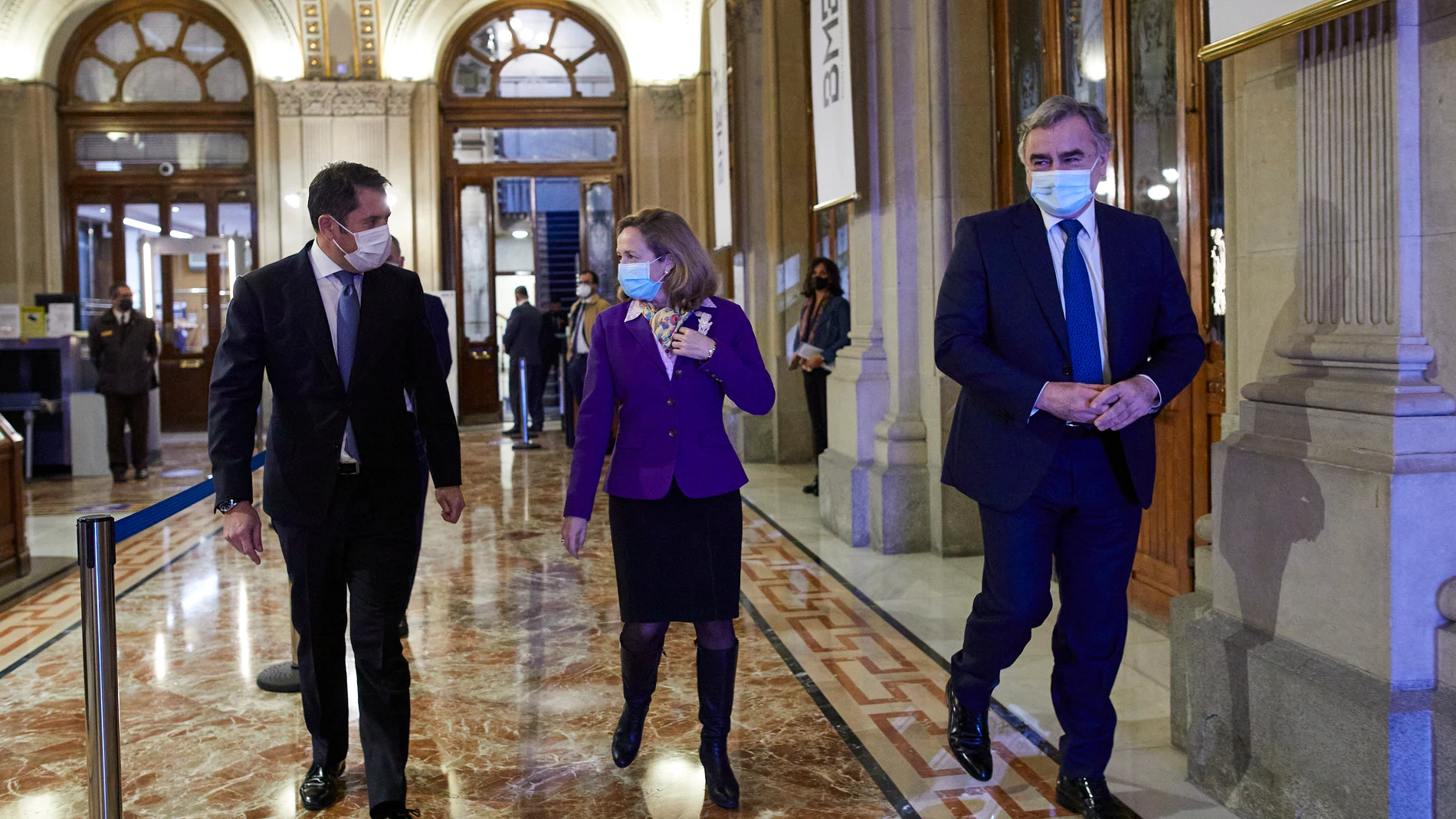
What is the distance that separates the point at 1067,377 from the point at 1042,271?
0.80 ft

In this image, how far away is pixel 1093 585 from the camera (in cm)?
278

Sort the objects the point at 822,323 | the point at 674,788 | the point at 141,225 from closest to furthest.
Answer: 1. the point at 674,788
2. the point at 822,323
3. the point at 141,225

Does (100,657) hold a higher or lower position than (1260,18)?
lower

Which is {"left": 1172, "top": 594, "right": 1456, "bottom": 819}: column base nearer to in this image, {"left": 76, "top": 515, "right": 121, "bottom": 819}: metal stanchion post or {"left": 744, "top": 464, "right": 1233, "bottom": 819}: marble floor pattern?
{"left": 744, "top": 464, "right": 1233, "bottom": 819}: marble floor pattern

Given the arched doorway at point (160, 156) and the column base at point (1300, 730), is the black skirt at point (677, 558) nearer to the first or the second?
the column base at point (1300, 730)

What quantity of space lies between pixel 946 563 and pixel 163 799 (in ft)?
12.3

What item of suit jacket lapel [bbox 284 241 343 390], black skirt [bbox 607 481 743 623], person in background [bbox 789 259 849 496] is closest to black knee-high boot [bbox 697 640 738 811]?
black skirt [bbox 607 481 743 623]

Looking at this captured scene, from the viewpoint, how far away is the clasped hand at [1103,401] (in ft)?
8.48

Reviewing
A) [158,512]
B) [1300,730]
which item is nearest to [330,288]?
[158,512]

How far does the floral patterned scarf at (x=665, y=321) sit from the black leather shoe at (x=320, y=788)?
1427 mm

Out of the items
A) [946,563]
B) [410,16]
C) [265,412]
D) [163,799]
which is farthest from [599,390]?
[410,16]

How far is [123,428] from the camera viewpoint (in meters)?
10.1

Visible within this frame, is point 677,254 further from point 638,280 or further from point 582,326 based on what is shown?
point 582,326

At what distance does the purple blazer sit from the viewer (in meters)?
3.01
